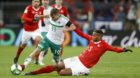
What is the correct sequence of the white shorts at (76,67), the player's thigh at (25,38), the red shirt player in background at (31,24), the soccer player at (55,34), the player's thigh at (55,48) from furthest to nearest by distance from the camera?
the player's thigh at (25,38)
the red shirt player in background at (31,24)
the player's thigh at (55,48)
the soccer player at (55,34)
the white shorts at (76,67)

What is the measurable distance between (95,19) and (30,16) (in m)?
14.0

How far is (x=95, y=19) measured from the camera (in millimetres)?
34031

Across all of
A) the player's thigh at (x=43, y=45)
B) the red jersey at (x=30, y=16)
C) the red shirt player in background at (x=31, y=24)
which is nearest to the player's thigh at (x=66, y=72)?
the player's thigh at (x=43, y=45)

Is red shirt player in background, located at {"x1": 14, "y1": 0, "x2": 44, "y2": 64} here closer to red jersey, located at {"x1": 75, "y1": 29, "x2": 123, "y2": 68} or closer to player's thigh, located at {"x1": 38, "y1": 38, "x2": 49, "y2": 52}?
player's thigh, located at {"x1": 38, "y1": 38, "x2": 49, "y2": 52}

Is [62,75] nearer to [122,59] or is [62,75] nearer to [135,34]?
[122,59]

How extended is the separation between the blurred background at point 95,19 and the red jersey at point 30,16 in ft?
34.6

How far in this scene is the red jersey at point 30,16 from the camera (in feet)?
64.5

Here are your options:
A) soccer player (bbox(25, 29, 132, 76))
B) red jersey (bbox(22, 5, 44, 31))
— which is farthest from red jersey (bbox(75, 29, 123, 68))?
red jersey (bbox(22, 5, 44, 31))

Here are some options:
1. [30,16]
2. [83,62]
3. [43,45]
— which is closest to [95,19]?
[30,16]

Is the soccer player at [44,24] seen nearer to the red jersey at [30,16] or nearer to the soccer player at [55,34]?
the red jersey at [30,16]

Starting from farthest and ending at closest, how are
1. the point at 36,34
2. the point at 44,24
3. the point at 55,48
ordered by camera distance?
the point at 44,24, the point at 36,34, the point at 55,48

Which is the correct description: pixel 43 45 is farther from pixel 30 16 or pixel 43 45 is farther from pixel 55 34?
Result: pixel 30 16

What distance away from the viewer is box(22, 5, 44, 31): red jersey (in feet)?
64.5

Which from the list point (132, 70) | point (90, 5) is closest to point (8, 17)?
point (90, 5)
